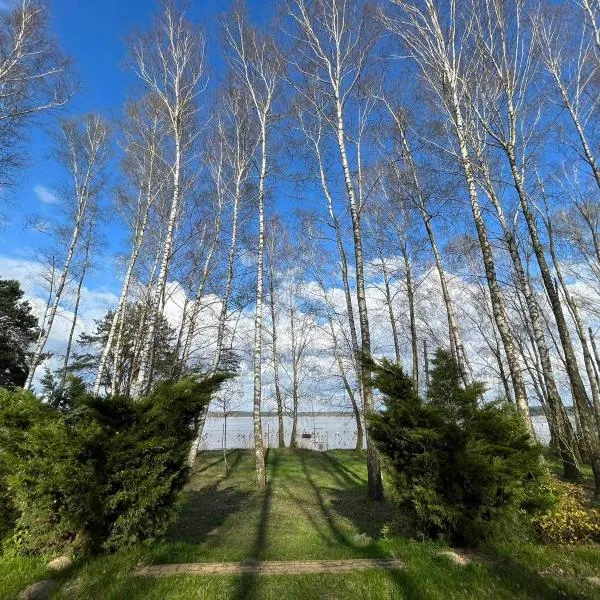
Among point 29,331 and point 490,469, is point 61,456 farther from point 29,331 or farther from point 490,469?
point 29,331

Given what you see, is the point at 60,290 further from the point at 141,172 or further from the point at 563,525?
the point at 563,525

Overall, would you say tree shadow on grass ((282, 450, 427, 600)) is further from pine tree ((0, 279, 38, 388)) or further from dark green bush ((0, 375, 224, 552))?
pine tree ((0, 279, 38, 388))

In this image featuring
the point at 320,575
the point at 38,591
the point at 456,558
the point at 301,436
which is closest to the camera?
the point at 38,591

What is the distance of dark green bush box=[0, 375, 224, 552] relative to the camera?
12.3ft

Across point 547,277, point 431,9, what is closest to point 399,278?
point 547,277

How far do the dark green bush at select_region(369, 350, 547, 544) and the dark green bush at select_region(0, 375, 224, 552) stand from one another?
2.55 meters

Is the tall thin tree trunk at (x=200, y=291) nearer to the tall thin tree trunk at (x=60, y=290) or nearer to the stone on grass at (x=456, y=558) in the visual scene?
the tall thin tree trunk at (x=60, y=290)

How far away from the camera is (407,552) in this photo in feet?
12.7

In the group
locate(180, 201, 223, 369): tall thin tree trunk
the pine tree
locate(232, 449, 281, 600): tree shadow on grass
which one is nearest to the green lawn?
locate(232, 449, 281, 600): tree shadow on grass

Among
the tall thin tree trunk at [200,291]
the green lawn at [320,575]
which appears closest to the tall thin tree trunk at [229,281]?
the tall thin tree trunk at [200,291]

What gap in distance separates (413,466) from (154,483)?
2938 millimetres

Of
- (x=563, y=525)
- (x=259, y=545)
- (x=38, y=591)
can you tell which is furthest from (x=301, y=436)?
(x=38, y=591)

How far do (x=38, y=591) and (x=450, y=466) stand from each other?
4187mm

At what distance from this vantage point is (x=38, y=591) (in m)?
3.11
